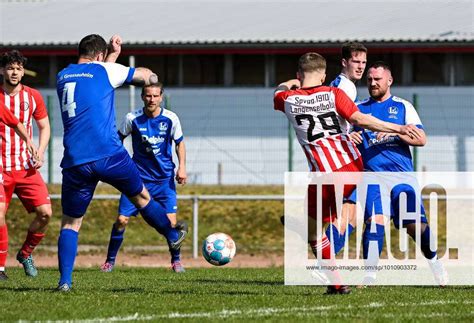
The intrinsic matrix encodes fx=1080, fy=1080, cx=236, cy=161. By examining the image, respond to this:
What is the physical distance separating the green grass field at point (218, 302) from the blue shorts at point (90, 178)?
81cm

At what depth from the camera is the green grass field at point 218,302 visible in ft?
26.3

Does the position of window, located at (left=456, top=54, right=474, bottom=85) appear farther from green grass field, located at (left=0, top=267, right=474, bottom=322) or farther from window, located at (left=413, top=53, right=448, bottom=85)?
green grass field, located at (left=0, top=267, right=474, bottom=322)

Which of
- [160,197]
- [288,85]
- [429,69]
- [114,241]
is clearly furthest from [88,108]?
[429,69]

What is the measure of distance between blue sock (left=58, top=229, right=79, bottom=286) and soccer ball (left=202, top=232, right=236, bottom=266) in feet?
6.54

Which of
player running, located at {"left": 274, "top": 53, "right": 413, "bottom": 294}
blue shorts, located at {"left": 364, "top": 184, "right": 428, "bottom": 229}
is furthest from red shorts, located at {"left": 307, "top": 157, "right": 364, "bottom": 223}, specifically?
blue shorts, located at {"left": 364, "top": 184, "right": 428, "bottom": 229}

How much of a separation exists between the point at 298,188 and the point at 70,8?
533 inches

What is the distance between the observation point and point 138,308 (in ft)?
27.7

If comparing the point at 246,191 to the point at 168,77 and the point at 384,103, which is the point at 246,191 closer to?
the point at 168,77

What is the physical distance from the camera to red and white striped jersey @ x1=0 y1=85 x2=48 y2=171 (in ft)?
39.7

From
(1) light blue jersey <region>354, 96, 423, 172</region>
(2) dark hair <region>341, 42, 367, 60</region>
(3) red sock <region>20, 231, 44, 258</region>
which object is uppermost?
(2) dark hair <region>341, 42, 367, 60</region>

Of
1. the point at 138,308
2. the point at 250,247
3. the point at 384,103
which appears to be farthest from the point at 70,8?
the point at 138,308

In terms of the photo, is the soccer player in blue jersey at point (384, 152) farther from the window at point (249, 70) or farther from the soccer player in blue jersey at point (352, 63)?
the window at point (249, 70)

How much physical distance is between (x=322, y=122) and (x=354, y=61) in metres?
1.16

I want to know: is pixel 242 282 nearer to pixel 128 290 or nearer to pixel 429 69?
pixel 128 290
